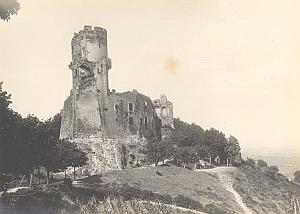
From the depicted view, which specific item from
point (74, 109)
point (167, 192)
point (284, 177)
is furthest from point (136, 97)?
point (167, 192)

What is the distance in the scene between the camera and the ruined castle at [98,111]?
19.8 meters

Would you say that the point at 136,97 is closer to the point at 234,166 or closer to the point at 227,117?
the point at 234,166

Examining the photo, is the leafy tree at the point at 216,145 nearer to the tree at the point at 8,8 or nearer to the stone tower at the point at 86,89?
the stone tower at the point at 86,89

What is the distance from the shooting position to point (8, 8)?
823 cm

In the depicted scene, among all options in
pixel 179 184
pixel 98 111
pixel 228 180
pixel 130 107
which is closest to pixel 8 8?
pixel 179 184

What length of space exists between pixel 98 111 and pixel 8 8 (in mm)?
12619

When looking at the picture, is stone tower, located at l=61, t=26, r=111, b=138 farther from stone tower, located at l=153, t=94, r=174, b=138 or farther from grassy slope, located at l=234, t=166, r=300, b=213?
grassy slope, located at l=234, t=166, r=300, b=213

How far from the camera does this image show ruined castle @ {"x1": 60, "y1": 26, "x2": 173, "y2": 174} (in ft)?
65.1

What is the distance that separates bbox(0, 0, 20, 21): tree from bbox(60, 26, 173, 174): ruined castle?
1039cm

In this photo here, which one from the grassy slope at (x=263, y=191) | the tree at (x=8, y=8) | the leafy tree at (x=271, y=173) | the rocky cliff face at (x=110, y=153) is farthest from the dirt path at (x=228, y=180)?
the tree at (x=8, y=8)

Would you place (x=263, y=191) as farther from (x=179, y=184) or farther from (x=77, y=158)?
(x=77, y=158)

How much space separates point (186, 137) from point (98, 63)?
5119 millimetres

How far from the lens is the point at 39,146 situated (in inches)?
428

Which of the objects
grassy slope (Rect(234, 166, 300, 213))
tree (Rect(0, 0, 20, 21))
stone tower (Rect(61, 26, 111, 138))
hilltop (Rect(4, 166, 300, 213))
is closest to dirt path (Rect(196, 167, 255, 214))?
hilltop (Rect(4, 166, 300, 213))
